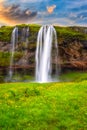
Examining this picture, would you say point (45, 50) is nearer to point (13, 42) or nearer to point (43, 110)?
point (13, 42)

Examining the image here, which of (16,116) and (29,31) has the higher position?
(29,31)

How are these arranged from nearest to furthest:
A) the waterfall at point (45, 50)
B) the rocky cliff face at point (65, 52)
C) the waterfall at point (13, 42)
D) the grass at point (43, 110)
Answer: the grass at point (43, 110) < the waterfall at point (45, 50) < the rocky cliff face at point (65, 52) < the waterfall at point (13, 42)

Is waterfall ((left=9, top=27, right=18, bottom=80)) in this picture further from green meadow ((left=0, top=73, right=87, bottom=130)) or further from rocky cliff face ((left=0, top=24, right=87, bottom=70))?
green meadow ((left=0, top=73, right=87, bottom=130))

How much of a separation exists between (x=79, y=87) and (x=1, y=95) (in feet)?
34.5

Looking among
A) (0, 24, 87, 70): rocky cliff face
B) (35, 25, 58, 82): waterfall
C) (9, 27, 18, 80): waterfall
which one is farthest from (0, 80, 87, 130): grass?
(9, 27, 18, 80): waterfall

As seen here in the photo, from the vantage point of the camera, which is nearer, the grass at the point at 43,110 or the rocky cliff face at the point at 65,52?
the grass at the point at 43,110

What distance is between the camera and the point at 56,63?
105938 mm

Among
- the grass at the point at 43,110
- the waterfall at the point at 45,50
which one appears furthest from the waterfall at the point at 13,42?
the grass at the point at 43,110

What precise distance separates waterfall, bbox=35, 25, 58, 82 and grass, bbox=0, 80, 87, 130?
65662 mm

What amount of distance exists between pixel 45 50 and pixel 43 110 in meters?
75.6

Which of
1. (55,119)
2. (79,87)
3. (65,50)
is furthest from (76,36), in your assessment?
(55,119)

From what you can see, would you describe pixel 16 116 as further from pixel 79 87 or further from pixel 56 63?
pixel 56 63

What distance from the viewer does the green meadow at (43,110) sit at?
2509 cm

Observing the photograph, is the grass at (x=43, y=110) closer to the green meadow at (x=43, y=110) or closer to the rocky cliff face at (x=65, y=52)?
the green meadow at (x=43, y=110)
